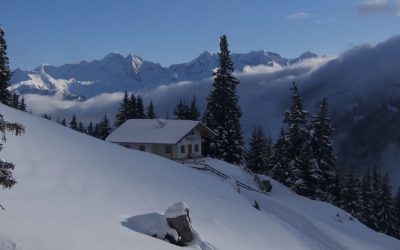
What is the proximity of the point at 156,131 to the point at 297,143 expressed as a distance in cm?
1745

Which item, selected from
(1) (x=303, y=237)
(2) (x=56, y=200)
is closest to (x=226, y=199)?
(1) (x=303, y=237)

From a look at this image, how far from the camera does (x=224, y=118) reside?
6750 centimetres

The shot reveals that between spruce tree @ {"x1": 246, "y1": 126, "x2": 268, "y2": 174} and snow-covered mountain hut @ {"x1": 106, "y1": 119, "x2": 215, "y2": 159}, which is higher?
snow-covered mountain hut @ {"x1": 106, "y1": 119, "x2": 215, "y2": 159}

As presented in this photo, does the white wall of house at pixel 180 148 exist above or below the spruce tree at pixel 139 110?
below

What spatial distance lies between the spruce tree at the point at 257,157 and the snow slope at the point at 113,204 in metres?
33.3

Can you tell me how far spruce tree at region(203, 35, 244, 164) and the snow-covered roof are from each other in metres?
2.64

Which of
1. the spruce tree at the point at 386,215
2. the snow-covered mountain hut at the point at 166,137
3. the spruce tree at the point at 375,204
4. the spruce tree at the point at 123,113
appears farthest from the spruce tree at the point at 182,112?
the spruce tree at the point at 386,215

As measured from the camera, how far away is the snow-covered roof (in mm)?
61594

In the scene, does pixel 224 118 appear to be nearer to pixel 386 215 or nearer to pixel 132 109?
pixel 132 109

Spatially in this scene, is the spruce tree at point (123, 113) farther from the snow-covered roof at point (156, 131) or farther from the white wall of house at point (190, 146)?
the white wall of house at point (190, 146)

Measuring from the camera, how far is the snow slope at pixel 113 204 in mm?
17375

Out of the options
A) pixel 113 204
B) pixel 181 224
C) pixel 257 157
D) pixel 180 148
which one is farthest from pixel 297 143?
pixel 181 224

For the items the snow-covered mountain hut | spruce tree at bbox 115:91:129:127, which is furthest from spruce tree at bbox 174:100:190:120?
the snow-covered mountain hut

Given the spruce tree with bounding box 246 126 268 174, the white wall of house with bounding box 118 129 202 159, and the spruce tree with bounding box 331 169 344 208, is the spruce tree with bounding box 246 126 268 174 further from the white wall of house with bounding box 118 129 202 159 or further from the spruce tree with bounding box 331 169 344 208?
the white wall of house with bounding box 118 129 202 159
